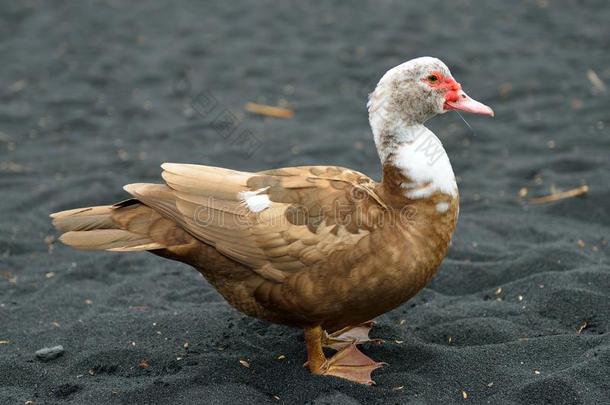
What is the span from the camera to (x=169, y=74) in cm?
833

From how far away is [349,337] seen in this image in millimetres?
3951

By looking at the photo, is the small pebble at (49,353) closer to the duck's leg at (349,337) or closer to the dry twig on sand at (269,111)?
the duck's leg at (349,337)

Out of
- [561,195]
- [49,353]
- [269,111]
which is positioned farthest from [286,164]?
[49,353]

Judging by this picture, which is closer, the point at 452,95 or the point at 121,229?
the point at 452,95

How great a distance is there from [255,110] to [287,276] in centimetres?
434

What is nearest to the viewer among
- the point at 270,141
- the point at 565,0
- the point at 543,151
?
the point at 543,151

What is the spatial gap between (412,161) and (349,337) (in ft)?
3.53

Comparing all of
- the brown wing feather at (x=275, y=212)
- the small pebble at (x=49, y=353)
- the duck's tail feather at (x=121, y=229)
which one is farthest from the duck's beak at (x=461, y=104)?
the small pebble at (x=49, y=353)

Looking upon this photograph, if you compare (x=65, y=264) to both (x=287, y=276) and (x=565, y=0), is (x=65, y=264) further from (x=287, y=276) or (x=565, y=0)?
(x=565, y=0)

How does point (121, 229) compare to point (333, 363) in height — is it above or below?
above

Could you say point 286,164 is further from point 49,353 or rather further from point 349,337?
point 49,353

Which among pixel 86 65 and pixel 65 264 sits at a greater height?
pixel 86 65

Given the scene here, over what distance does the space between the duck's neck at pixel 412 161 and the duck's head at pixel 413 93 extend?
1.4 inches

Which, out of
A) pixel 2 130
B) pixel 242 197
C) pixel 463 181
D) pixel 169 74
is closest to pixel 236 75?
pixel 169 74
